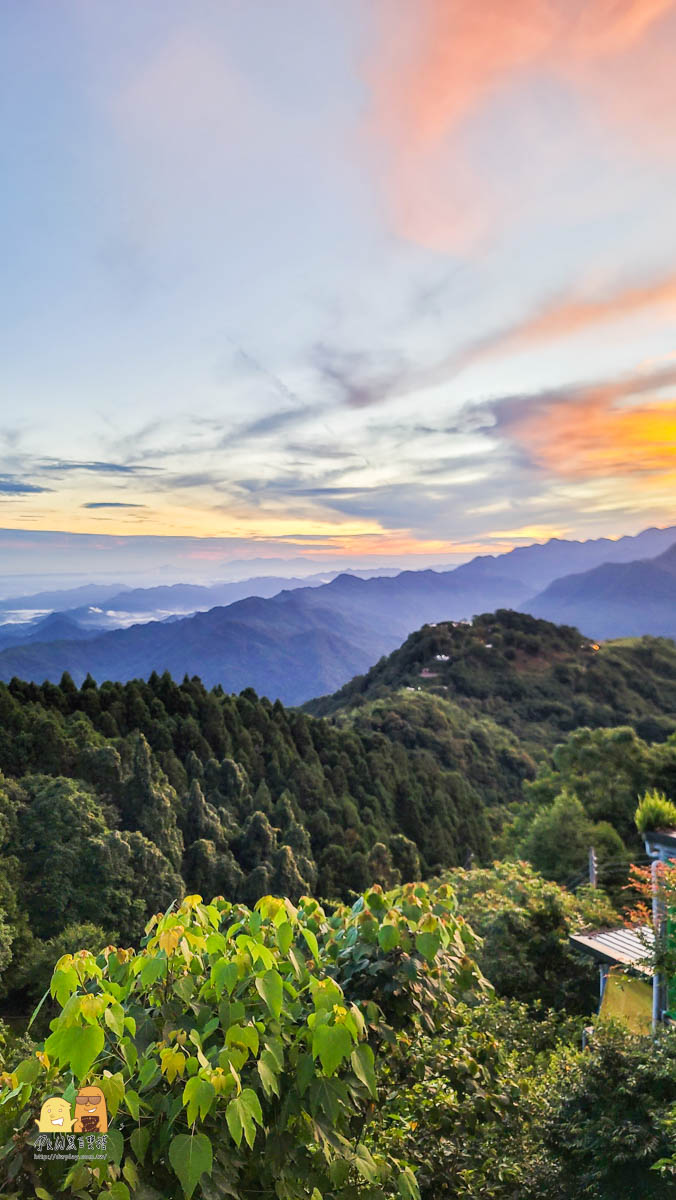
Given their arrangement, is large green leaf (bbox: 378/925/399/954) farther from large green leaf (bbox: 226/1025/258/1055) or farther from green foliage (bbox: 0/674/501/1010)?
green foliage (bbox: 0/674/501/1010)

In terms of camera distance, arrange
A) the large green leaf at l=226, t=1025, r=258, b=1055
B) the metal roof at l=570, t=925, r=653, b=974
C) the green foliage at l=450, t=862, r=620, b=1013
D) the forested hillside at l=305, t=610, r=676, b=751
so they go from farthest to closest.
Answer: the forested hillside at l=305, t=610, r=676, b=751 → the green foliage at l=450, t=862, r=620, b=1013 → the metal roof at l=570, t=925, r=653, b=974 → the large green leaf at l=226, t=1025, r=258, b=1055

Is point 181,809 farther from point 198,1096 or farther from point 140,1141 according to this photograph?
point 198,1096

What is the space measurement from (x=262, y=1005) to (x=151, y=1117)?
20.1 inches

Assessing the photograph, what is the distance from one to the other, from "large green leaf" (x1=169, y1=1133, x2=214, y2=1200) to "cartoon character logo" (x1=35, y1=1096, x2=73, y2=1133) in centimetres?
35

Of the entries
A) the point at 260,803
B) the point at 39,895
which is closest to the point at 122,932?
the point at 39,895

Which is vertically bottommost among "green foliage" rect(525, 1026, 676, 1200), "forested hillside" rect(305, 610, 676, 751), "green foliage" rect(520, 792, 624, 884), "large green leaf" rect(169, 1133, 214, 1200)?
"forested hillside" rect(305, 610, 676, 751)

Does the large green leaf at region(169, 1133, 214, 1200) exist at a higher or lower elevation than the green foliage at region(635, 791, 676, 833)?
higher

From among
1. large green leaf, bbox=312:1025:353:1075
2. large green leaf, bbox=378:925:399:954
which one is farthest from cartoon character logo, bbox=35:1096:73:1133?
large green leaf, bbox=378:925:399:954

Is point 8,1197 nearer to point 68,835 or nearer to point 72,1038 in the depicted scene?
point 72,1038

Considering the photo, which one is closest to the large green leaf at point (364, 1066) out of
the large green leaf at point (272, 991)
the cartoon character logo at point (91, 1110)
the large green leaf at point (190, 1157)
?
the large green leaf at point (272, 991)

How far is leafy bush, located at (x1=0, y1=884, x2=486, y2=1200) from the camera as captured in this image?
2062 millimetres

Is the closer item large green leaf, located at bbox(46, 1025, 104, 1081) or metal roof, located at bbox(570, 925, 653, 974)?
large green leaf, located at bbox(46, 1025, 104, 1081)

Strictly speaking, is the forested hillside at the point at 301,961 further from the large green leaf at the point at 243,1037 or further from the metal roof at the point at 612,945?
the metal roof at the point at 612,945

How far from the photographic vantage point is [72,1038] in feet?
6.94
